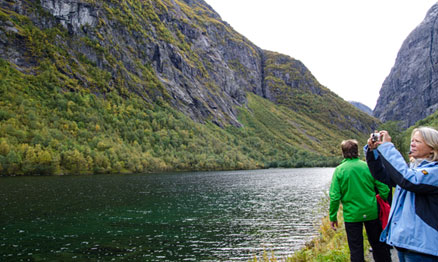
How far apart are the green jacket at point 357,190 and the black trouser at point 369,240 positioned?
0.65ft

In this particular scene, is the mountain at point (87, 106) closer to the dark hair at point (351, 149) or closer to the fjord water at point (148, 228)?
the fjord water at point (148, 228)

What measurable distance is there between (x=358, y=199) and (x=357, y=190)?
0.72ft

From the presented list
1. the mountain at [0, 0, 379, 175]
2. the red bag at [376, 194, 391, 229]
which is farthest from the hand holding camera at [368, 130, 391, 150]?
the mountain at [0, 0, 379, 175]

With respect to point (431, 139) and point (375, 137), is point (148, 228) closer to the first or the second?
point (375, 137)

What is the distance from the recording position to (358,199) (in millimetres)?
7152

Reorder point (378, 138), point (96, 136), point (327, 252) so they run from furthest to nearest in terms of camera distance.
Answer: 1. point (96, 136)
2. point (327, 252)
3. point (378, 138)

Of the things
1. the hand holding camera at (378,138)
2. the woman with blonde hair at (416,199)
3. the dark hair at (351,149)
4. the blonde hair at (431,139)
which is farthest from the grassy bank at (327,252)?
the blonde hair at (431,139)

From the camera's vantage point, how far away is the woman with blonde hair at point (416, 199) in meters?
4.12

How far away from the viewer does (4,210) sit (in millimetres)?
31531

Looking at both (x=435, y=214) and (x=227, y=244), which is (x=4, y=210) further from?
(x=435, y=214)

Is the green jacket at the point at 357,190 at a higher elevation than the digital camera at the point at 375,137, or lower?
lower

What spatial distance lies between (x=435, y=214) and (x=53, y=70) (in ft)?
568

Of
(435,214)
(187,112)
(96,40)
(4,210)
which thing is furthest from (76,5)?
(435,214)

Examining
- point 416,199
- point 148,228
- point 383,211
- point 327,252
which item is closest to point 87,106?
point 148,228
